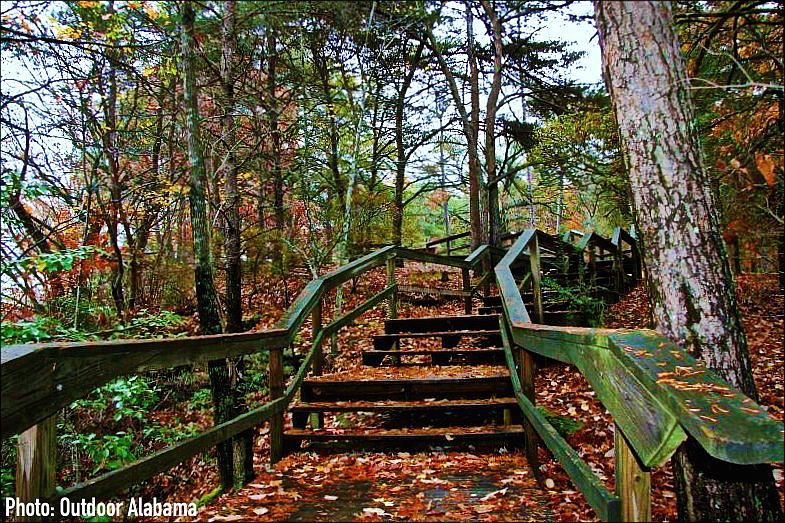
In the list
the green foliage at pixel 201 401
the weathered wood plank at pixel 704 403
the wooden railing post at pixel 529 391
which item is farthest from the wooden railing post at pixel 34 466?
the green foliage at pixel 201 401

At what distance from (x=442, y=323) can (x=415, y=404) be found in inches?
77.6

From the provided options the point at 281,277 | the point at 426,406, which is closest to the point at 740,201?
the point at 426,406

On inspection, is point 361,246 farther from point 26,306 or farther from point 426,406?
point 426,406

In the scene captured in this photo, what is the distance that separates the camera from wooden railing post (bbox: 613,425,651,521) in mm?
1622

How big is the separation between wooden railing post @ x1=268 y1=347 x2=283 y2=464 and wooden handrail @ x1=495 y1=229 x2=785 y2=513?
90.9 inches

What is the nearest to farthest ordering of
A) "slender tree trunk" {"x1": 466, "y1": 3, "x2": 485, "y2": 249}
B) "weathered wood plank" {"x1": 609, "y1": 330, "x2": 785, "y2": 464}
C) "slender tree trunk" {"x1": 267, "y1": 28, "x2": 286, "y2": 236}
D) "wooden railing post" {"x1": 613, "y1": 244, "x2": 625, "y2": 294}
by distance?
"weathered wood plank" {"x1": 609, "y1": 330, "x2": 785, "y2": 464} → "slender tree trunk" {"x1": 267, "y1": 28, "x2": 286, "y2": 236} → "wooden railing post" {"x1": 613, "y1": 244, "x2": 625, "y2": 294} → "slender tree trunk" {"x1": 466, "y1": 3, "x2": 485, "y2": 249}

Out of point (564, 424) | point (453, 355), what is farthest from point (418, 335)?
point (564, 424)

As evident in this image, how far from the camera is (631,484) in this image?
1.67 metres

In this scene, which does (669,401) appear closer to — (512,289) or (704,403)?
(704,403)

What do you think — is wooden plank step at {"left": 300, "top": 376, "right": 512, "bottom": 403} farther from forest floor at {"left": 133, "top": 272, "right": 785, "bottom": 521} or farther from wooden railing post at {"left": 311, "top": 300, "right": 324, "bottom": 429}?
forest floor at {"left": 133, "top": 272, "right": 785, "bottom": 521}

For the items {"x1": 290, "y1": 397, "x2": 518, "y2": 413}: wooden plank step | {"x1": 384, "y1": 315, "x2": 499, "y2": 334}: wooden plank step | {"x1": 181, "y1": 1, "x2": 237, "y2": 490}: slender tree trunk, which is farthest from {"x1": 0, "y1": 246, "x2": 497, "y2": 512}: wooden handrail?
{"x1": 181, "y1": 1, "x2": 237, "y2": 490}: slender tree trunk

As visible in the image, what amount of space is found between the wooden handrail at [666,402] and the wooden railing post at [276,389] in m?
2.31

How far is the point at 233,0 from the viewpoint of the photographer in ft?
21.3

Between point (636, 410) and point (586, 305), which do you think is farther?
point (586, 305)
